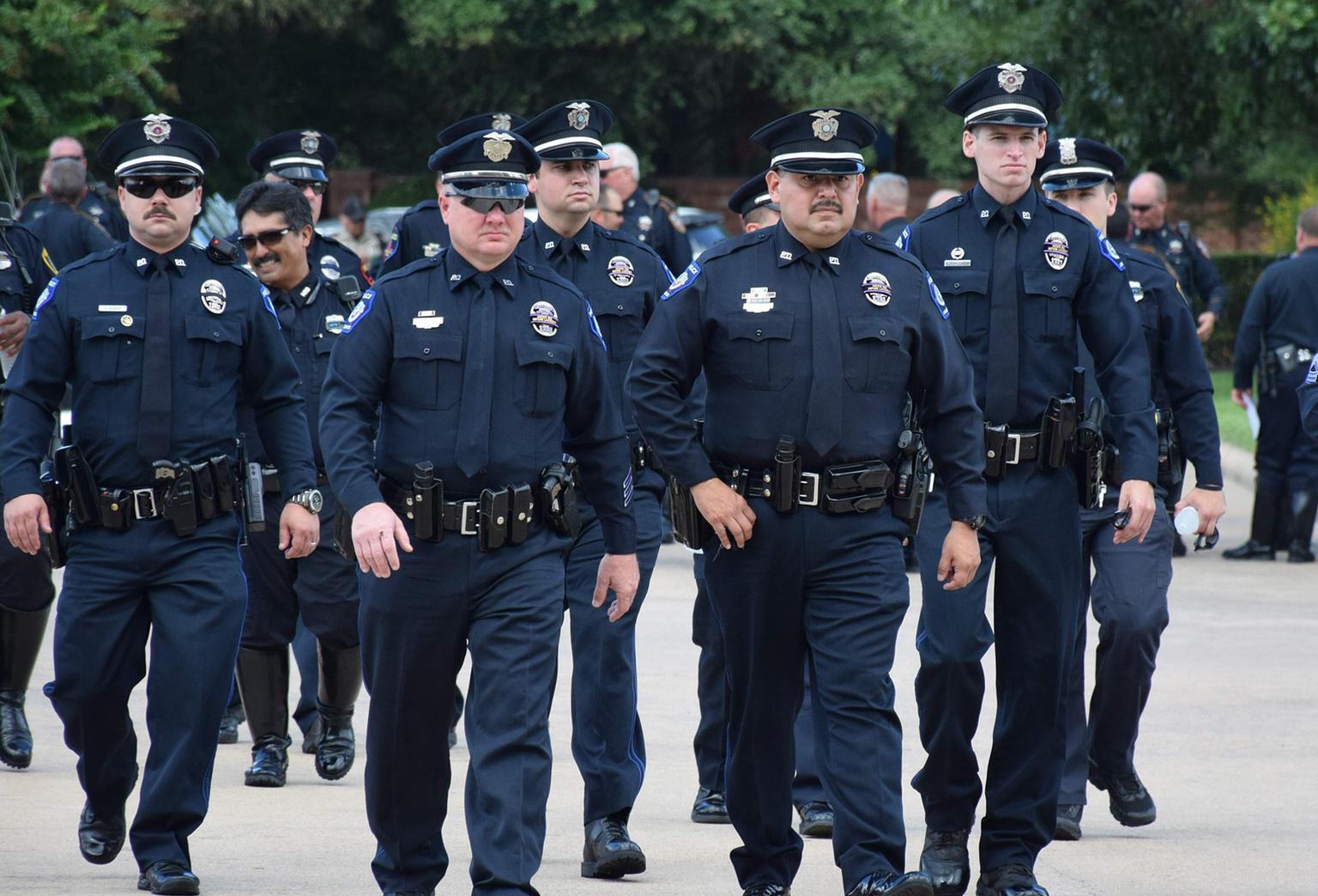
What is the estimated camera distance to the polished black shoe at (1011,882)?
5.98 m

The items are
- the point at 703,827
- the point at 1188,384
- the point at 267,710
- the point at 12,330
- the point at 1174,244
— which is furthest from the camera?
the point at 1174,244

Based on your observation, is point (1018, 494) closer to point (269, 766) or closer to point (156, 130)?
point (156, 130)

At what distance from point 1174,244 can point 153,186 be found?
10.1 meters

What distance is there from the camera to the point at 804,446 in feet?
18.7

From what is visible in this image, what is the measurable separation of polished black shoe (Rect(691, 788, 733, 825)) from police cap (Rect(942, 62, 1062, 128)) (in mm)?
2468

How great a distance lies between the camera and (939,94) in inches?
1421

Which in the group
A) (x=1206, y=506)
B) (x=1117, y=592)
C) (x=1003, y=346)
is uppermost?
(x=1003, y=346)

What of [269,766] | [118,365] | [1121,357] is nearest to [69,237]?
[269,766]

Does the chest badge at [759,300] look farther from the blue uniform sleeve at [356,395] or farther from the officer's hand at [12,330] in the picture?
the officer's hand at [12,330]

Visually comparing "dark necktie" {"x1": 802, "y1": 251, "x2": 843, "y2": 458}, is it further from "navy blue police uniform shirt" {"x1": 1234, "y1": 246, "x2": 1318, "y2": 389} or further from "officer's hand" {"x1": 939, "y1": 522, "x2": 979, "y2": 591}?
"navy blue police uniform shirt" {"x1": 1234, "y1": 246, "x2": 1318, "y2": 389}

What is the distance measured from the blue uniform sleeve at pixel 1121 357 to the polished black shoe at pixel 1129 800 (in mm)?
1380

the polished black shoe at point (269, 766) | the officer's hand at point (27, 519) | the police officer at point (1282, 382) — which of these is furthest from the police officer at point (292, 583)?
the police officer at point (1282, 382)

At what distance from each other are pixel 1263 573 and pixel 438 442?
909 cm

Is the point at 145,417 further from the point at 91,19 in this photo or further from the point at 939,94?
the point at 939,94
